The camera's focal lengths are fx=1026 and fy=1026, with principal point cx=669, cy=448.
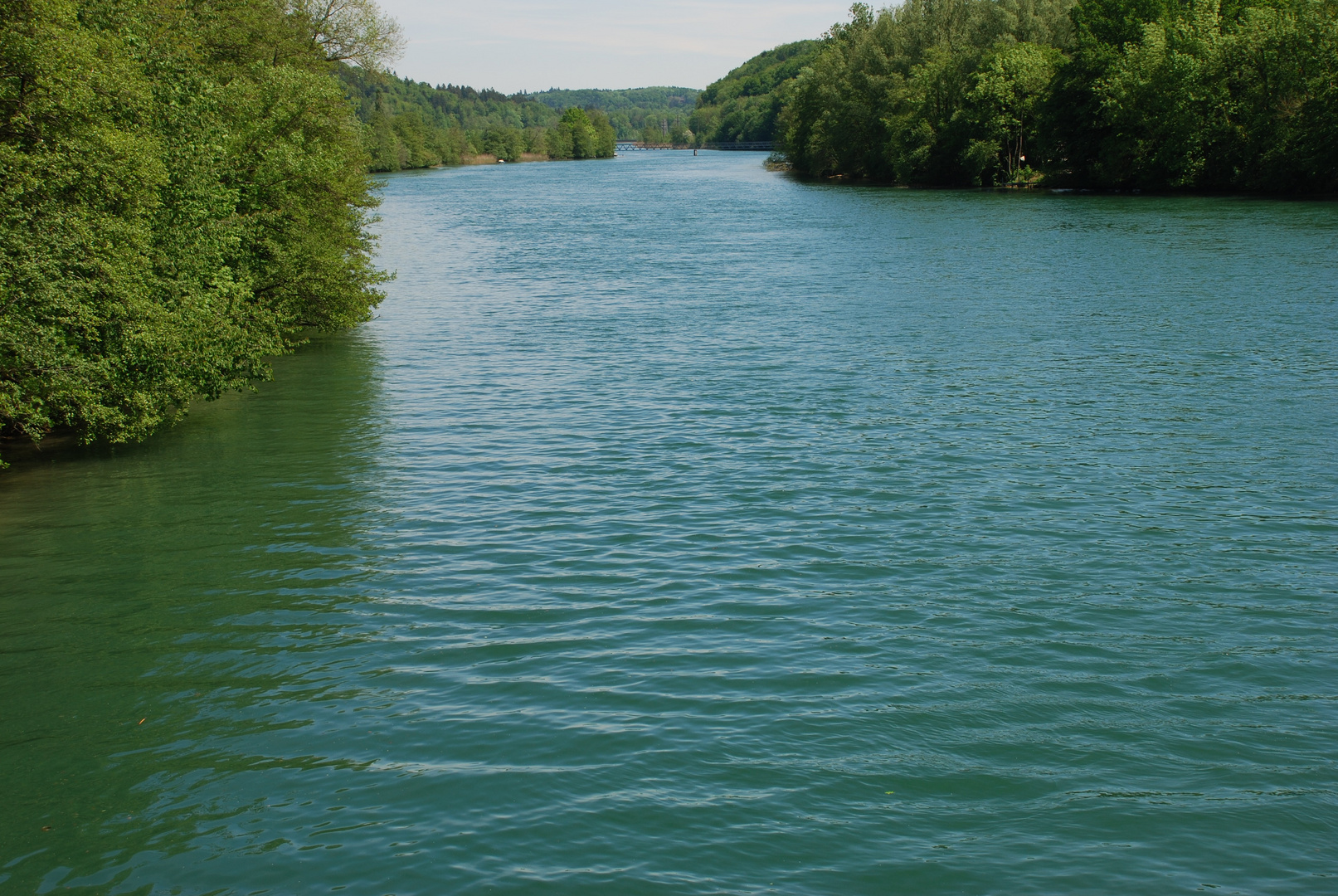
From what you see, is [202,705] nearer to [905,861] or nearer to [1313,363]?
[905,861]

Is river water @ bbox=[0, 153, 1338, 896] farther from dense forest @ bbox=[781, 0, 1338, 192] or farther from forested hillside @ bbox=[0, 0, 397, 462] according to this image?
dense forest @ bbox=[781, 0, 1338, 192]

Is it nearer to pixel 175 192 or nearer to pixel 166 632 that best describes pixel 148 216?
pixel 175 192

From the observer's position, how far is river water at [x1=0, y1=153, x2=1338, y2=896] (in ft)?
30.0

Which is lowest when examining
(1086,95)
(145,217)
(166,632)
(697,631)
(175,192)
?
(166,632)

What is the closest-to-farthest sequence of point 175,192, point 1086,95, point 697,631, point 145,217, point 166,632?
point 697,631 < point 166,632 < point 145,217 < point 175,192 < point 1086,95

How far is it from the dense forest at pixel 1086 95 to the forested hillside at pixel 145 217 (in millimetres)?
71544

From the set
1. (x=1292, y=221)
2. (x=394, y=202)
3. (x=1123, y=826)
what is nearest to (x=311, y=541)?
(x=1123, y=826)

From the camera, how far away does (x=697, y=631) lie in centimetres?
1317

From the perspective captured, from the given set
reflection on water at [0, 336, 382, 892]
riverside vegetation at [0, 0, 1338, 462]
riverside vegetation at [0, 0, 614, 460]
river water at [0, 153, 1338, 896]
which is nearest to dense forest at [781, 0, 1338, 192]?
riverside vegetation at [0, 0, 1338, 462]

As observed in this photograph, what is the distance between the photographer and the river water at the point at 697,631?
9141 mm

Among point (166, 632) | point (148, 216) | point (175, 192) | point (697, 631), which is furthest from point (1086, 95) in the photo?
point (166, 632)

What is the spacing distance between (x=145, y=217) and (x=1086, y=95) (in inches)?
3643

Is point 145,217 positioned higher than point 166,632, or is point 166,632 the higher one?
point 145,217

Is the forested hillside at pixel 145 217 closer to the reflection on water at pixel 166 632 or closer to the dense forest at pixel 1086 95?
the reflection on water at pixel 166 632
